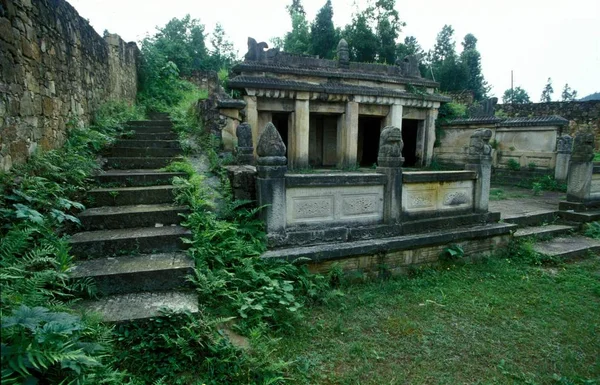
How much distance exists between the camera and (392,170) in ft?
15.7

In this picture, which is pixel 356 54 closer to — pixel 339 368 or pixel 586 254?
pixel 586 254

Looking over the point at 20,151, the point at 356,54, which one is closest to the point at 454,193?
the point at 20,151

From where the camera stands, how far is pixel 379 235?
4816mm

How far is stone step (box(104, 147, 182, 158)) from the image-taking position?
6.24 metres

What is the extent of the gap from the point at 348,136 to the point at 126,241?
934cm

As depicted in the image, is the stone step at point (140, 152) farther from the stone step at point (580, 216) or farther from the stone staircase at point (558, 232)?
the stone step at point (580, 216)

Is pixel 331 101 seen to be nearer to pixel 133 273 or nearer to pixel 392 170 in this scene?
pixel 392 170

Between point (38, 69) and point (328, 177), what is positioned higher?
point (38, 69)

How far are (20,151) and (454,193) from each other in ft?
19.9

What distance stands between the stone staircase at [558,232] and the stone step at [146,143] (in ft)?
22.6

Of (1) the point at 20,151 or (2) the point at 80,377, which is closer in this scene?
(2) the point at 80,377

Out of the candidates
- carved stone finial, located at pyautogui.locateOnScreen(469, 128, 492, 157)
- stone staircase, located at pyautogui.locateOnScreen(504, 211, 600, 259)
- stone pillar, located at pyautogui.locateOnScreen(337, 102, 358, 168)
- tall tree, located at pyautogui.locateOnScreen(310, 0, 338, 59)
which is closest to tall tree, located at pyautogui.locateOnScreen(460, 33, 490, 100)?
tall tree, located at pyautogui.locateOnScreen(310, 0, 338, 59)

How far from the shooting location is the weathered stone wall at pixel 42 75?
3.72m

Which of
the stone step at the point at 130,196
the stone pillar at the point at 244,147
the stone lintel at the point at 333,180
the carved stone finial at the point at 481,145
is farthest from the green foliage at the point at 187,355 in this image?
the carved stone finial at the point at 481,145
